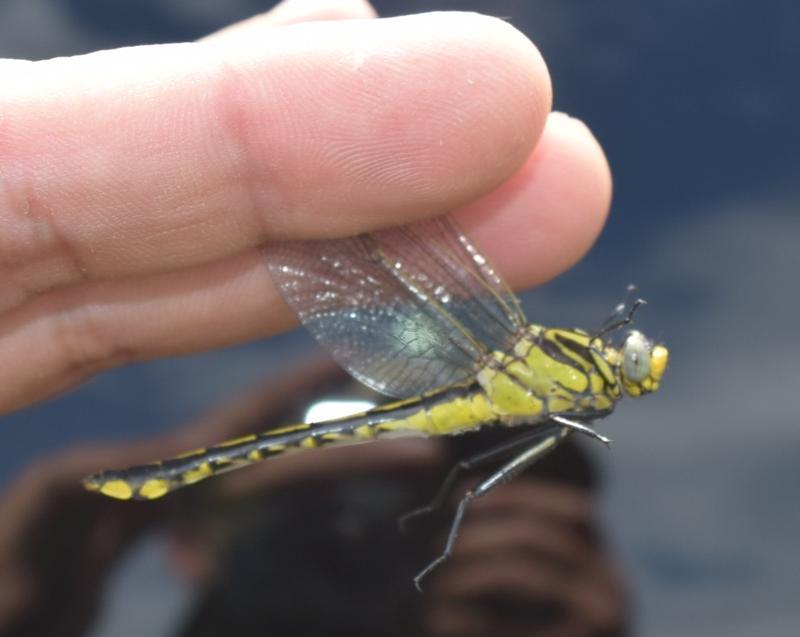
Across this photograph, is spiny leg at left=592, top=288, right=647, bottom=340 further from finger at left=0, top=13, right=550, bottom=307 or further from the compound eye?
finger at left=0, top=13, right=550, bottom=307

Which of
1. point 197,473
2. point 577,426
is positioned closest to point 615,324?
point 577,426

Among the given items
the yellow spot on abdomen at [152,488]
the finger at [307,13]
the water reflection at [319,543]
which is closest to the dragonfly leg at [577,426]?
the water reflection at [319,543]

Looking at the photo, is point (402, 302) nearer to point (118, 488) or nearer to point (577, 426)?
point (577, 426)

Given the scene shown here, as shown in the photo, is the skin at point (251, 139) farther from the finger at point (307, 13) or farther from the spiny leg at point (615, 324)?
the finger at point (307, 13)

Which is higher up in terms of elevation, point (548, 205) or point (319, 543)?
point (548, 205)

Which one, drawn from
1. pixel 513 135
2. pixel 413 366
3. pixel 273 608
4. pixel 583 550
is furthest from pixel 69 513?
pixel 513 135

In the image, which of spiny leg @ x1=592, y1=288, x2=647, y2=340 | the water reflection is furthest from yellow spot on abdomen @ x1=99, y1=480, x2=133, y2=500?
spiny leg @ x1=592, y1=288, x2=647, y2=340
